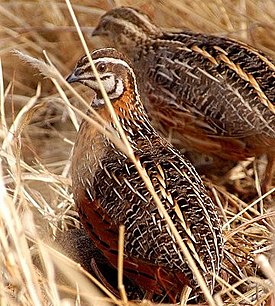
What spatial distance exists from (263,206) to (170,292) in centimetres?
124

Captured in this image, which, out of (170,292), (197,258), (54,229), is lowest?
(54,229)

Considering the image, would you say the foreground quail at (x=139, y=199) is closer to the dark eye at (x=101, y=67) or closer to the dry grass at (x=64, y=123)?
the dark eye at (x=101, y=67)

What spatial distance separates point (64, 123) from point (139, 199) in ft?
6.51

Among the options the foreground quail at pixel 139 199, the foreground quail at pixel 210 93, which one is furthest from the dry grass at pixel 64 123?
the foreground quail at pixel 210 93

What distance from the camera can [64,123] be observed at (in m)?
5.36

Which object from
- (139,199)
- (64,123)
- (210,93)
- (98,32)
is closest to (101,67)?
(139,199)

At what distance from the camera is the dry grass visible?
385 centimetres

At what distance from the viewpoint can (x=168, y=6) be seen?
17.7 ft

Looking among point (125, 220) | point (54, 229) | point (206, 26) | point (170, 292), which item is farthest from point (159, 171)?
point (206, 26)

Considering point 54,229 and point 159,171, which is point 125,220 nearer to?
point 159,171

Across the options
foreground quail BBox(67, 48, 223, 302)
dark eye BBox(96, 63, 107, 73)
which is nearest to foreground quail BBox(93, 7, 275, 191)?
foreground quail BBox(67, 48, 223, 302)

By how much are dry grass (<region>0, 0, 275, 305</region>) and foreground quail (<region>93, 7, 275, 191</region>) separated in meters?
0.30

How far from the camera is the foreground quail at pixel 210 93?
4.34 m

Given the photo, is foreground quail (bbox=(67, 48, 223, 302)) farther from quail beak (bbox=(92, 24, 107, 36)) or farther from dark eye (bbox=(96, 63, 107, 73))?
quail beak (bbox=(92, 24, 107, 36))
